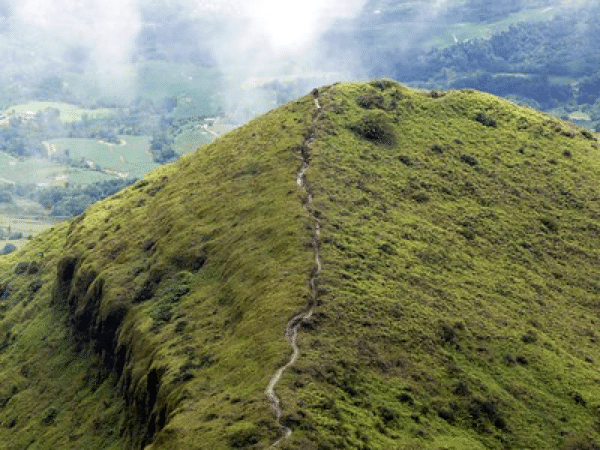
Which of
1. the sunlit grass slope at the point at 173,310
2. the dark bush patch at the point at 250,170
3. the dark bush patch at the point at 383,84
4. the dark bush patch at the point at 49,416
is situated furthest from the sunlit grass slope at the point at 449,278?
the dark bush patch at the point at 49,416

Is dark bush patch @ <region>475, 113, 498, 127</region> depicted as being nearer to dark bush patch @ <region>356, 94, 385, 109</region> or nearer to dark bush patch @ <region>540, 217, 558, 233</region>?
dark bush patch @ <region>356, 94, 385, 109</region>

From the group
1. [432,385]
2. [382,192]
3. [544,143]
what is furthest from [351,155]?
[432,385]

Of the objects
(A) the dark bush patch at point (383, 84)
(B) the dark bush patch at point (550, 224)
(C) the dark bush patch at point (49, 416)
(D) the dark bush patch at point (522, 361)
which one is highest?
(A) the dark bush patch at point (383, 84)

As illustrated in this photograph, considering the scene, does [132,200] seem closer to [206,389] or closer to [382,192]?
[382,192]

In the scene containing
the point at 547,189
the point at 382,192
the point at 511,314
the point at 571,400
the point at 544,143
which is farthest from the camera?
the point at 544,143

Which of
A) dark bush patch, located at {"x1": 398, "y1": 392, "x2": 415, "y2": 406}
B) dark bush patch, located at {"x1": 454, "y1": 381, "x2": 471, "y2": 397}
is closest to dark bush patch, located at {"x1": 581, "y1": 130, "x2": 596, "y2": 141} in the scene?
dark bush patch, located at {"x1": 454, "y1": 381, "x2": 471, "y2": 397}

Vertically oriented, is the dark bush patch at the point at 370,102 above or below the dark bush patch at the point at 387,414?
above

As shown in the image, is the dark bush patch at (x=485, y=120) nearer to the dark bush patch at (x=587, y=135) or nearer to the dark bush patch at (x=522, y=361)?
the dark bush patch at (x=587, y=135)
